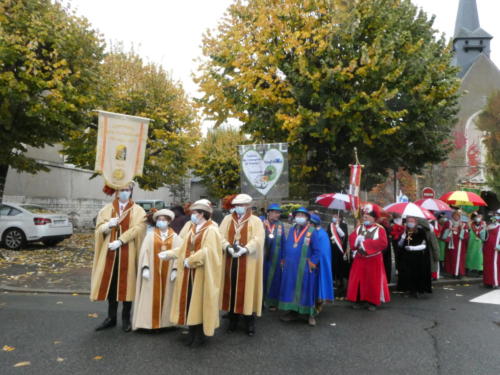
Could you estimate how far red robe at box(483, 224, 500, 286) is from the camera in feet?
31.4

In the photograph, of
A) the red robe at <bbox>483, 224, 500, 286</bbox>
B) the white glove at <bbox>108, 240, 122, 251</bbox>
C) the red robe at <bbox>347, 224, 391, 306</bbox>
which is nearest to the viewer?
the white glove at <bbox>108, 240, 122, 251</bbox>

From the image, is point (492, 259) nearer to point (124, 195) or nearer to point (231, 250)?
point (231, 250)

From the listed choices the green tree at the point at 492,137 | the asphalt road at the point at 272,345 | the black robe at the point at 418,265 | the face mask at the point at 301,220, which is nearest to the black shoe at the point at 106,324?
the asphalt road at the point at 272,345

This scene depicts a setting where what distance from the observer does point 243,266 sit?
6.07 metres

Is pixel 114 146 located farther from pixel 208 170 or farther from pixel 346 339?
pixel 208 170

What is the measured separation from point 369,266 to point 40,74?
9598 millimetres

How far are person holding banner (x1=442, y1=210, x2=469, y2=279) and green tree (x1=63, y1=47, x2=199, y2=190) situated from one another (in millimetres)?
11362

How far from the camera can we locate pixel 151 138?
19.3 m

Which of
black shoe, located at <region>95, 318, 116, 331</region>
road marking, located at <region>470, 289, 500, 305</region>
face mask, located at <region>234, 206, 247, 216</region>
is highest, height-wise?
face mask, located at <region>234, 206, 247, 216</region>

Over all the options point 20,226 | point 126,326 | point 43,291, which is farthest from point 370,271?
point 20,226

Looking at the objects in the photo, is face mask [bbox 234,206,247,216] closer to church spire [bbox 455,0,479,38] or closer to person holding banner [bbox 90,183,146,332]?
person holding banner [bbox 90,183,146,332]

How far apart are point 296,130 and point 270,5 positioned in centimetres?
343

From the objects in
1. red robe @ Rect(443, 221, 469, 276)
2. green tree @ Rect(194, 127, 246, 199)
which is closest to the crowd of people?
red robe @ Rect(443, 221, 469, 276)

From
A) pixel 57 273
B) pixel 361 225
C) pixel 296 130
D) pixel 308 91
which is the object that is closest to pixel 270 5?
pixel 308 91
